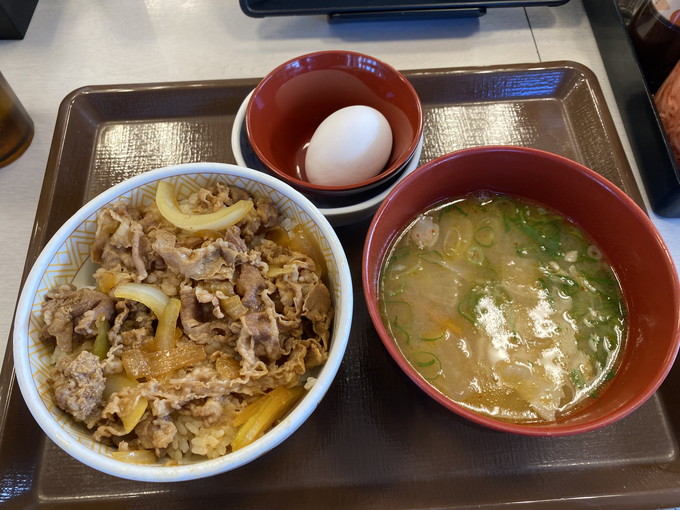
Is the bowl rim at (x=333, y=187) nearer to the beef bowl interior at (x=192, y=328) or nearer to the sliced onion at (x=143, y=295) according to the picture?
the beef bowl interior at (x=192, y=328)

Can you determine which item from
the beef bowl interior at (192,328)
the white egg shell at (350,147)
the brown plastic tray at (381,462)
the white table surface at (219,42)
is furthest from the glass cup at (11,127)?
the white egg shell at (350,147)

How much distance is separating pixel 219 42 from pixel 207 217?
118 cm

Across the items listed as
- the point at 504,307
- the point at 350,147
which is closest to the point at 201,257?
the point at 350,147

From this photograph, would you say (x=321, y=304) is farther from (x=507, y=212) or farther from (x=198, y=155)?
(x=198, y=155)

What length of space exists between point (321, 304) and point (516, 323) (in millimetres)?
511

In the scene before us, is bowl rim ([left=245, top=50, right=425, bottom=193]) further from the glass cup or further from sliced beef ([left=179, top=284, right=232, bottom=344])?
the glass cup

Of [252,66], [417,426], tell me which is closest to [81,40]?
[252,66]

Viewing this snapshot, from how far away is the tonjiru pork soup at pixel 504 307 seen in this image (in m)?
1.18

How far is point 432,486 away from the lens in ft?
3.88

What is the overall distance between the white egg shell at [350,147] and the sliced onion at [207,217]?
342mm

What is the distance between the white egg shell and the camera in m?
1.44

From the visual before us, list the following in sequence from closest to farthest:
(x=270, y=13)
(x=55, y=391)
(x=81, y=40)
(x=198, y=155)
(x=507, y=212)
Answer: (x=55, y=391), (x=507, y=212), (x=198, y=155), (x=270, y=13), (x=81, y=40)

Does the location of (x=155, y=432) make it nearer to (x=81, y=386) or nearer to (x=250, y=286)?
(x=81, y=386)

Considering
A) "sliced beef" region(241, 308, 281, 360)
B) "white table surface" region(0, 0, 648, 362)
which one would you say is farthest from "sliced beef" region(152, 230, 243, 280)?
"white table surface" region(0, 0, 648, 362)
